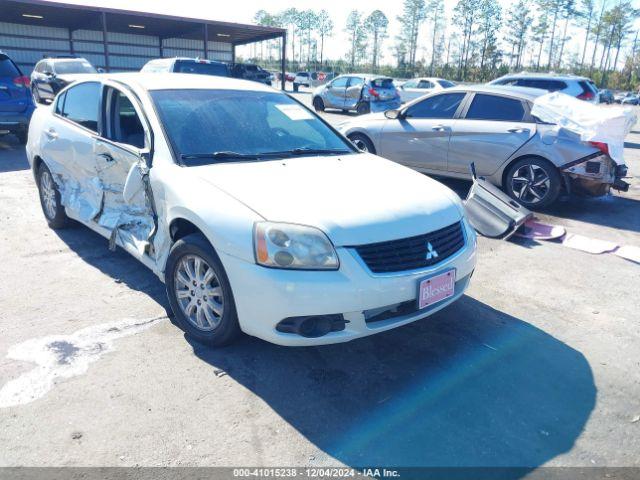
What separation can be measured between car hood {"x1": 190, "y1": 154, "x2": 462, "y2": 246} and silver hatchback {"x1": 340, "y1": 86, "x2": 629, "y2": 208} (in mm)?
3692

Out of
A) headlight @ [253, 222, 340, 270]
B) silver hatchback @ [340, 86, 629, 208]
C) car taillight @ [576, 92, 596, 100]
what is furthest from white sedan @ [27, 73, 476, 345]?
car taillight @ [576, 92, 596, 100]

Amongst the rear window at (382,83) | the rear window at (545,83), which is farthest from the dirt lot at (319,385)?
the rear window at (382,83)

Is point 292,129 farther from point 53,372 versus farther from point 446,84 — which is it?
point 446,84

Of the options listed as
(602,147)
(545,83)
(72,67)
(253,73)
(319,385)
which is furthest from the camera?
(253,73)

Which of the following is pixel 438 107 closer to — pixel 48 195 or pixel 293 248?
pixel 48 195

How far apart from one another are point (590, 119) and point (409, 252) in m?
4.89

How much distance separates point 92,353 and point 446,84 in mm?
21909

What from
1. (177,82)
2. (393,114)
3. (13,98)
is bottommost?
(13,98)

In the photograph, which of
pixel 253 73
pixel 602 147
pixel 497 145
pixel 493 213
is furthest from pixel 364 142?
pixel 253 73

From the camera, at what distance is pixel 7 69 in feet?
33.3

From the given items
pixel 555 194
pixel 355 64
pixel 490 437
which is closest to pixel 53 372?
pixel 490 437

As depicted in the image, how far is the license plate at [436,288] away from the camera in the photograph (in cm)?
296

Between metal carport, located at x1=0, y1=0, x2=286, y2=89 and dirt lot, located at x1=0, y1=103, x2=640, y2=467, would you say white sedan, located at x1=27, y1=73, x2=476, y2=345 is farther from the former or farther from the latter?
metal carport, located at x1=0, y1=0, x2=286, y2=89

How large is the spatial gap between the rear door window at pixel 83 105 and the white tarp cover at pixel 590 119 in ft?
17.7
